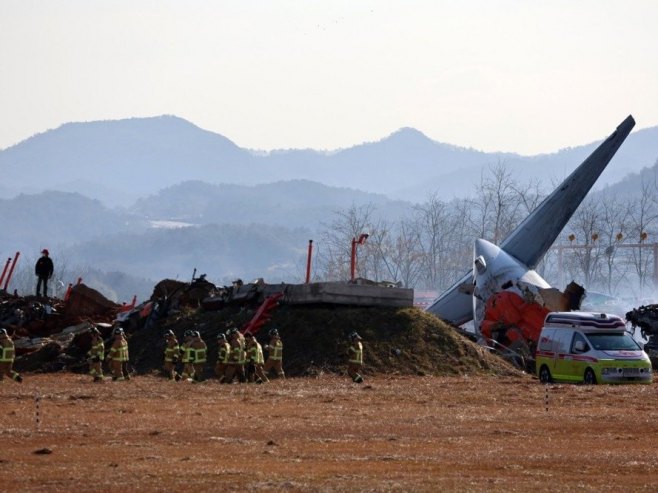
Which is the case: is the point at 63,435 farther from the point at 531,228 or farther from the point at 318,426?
the point at 531,228

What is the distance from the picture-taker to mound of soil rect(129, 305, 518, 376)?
44.8 meters

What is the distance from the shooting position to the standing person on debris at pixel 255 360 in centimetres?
4081

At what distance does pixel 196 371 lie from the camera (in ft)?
138

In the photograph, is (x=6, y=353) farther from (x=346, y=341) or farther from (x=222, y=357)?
(x=346, y=341)

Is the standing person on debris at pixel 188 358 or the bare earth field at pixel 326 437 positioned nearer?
the bare earth field at pixel 326 437

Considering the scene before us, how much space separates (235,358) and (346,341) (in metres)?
5.50

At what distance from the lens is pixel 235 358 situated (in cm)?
4084

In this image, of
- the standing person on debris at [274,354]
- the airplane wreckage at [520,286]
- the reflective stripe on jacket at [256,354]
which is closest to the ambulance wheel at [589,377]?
the airplane wreckage at [520,286]

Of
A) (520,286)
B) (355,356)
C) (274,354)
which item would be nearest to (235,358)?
(274,354)

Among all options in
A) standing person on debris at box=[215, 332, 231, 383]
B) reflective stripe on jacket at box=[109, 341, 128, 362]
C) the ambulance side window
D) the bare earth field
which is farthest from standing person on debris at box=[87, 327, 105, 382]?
the ambulance side window

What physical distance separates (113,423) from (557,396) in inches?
538

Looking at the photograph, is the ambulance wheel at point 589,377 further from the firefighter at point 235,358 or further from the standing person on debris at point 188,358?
the standing person on debris at point 188,358

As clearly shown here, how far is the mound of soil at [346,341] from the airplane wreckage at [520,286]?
408 centimetres

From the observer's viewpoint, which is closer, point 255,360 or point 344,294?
point 255,360
